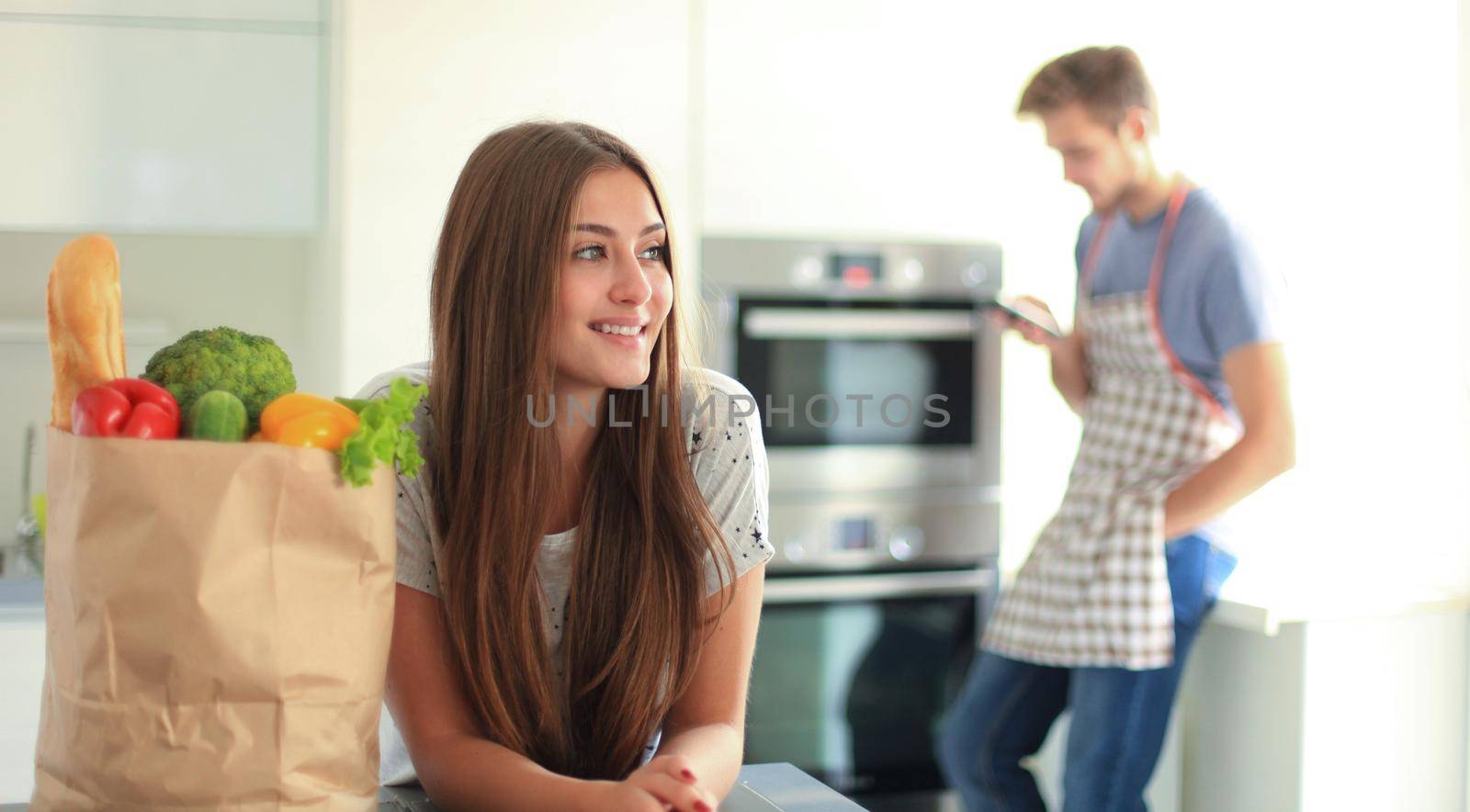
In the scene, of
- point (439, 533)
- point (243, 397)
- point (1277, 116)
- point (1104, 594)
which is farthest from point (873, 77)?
point (243, 397)

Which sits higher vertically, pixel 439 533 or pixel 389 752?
pixel 439 533

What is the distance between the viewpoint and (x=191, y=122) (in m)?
2.27

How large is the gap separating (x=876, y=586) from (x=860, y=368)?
396 mm

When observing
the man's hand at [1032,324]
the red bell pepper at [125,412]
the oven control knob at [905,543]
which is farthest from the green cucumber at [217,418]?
the oven control knob at [905,543]

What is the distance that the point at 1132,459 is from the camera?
79.0 inches

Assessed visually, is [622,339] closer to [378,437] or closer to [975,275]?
[378,437]

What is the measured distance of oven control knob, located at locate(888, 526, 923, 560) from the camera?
7.95ft

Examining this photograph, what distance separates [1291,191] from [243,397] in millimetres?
2332

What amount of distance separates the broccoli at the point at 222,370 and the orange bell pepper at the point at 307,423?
A: 2 centimetres

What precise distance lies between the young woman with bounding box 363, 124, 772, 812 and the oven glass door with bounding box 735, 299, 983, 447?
3.67 ft

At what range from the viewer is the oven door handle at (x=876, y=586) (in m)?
2.35

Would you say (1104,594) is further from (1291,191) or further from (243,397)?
(243,397)

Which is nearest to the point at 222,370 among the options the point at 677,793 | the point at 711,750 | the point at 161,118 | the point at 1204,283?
the point at 677,793

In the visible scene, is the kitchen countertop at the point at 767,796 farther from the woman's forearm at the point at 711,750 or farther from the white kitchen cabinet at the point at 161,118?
the white kitchen cabinet at the point at 161,118
